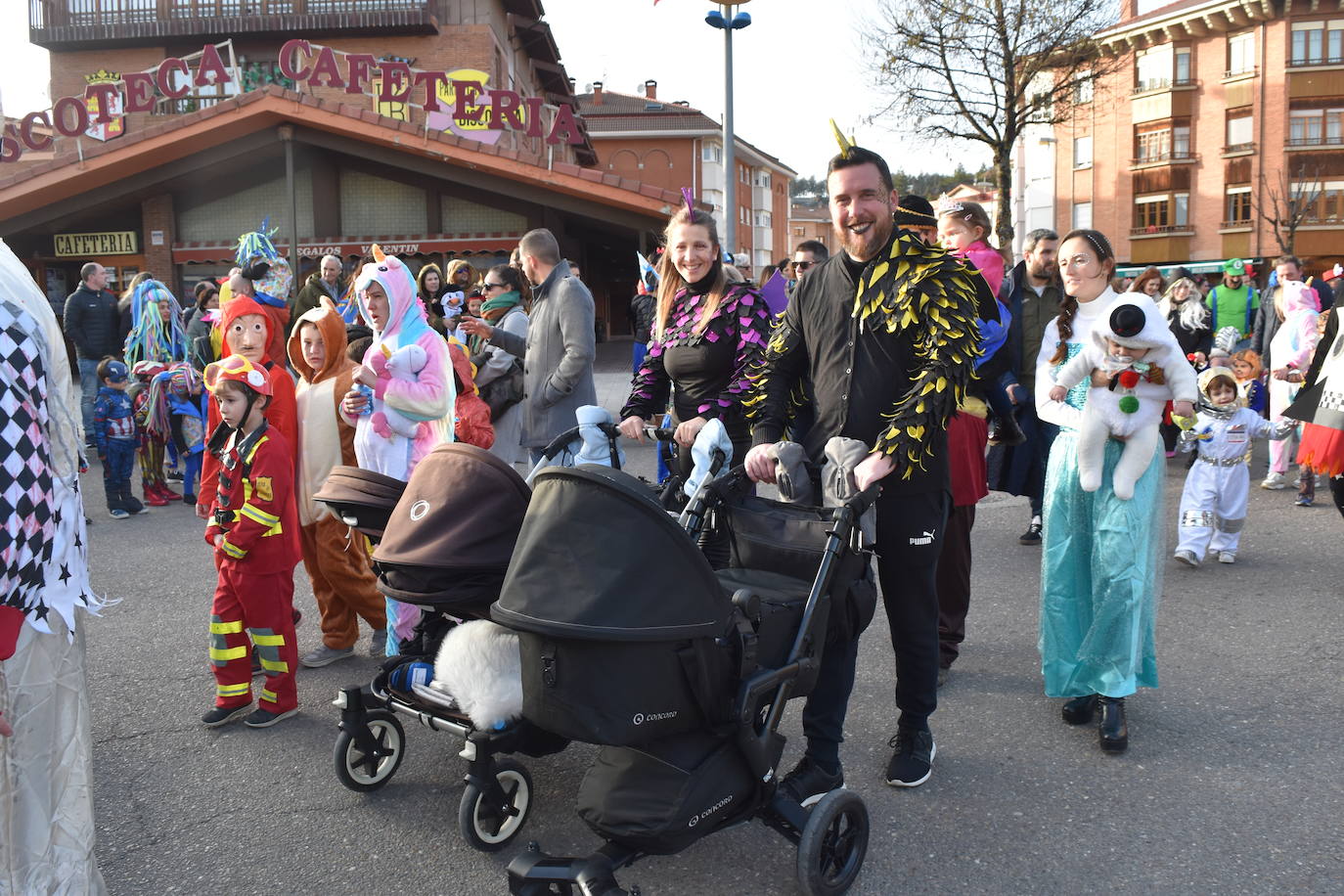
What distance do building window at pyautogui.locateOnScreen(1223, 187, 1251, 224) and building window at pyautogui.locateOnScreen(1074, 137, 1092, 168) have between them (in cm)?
733

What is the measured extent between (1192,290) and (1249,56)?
44309 mm

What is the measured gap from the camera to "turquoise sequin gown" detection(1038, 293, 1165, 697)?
399 centimetres

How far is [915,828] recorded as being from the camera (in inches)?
133

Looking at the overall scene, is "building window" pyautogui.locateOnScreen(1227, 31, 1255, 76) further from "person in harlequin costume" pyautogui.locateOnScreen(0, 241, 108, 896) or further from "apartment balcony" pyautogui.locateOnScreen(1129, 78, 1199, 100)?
"person in harlequin costume" pyautogui.locateOnScreen(0, 241, 108, 896)

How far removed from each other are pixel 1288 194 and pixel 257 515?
50.2m

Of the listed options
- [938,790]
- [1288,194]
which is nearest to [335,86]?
[938,790]

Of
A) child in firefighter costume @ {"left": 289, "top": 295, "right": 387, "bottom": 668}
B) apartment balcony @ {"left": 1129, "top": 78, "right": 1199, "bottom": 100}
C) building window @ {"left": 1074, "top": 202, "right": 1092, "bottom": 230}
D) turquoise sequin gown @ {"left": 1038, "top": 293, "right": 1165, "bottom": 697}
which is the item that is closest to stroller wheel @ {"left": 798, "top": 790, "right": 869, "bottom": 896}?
turquoise sequin gown @ {"left": 1038, "top": 293, "right": 1165, "bottom": 697}

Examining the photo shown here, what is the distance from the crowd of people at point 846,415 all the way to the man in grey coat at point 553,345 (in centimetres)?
2

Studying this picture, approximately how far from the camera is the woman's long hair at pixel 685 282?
14.4ft

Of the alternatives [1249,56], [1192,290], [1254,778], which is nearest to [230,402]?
[1254,778]

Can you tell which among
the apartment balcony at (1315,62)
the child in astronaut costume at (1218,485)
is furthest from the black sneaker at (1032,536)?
the apartment balcony at (1315,62)

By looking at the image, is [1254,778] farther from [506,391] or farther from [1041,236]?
[506,391]

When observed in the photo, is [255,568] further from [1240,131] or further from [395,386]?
[1240,131]

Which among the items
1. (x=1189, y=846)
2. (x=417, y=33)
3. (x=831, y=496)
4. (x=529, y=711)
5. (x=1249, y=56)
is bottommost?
(x=1189, y=846)
